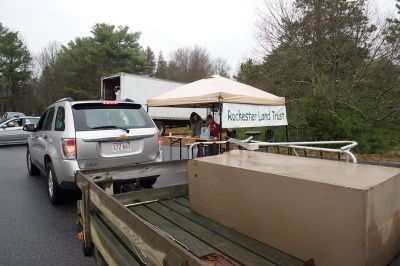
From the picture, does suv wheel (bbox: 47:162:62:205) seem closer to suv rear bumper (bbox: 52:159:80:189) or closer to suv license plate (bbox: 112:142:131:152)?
suv rear bumper (bbox: 52:159:80:189)

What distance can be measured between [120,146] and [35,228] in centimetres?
164

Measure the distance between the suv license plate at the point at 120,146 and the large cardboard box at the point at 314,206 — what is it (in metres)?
2.81

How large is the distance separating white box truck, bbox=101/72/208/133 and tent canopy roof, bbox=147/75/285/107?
874 centimetres

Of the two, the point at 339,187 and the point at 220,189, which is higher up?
the point at 339,187

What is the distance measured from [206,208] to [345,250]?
1170mm

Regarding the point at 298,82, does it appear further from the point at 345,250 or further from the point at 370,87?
the point at 345,250

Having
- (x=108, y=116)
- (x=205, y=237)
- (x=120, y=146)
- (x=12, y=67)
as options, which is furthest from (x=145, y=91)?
(x=12, y=67)

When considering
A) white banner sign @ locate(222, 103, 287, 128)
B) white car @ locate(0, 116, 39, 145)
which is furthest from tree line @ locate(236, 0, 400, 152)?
white car @ locate(0, 116, 39, 145)

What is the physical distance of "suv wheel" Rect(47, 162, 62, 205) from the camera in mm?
5131

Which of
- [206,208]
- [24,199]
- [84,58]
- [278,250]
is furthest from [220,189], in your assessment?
[84,58]

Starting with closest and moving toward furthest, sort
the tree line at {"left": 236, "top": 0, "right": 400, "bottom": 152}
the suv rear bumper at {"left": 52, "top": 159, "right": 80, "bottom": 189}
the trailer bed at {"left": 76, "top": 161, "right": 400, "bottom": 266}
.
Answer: the trailer bed at {"left": 76, "top": 161, "right": 400, "bottom": 266}, the suv rear bumper at {"left": 52, "top": 159, "right": 80, "bottom": 189}, the tree line at {"left": 236, "top": 0, "right": 400, "bottom": 152}

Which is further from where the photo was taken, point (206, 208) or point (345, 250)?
point (206, 208)

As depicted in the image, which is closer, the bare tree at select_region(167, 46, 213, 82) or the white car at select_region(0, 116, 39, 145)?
the white car at select_region(0, 116, 39, 145)

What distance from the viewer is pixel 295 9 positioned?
48.2ft
